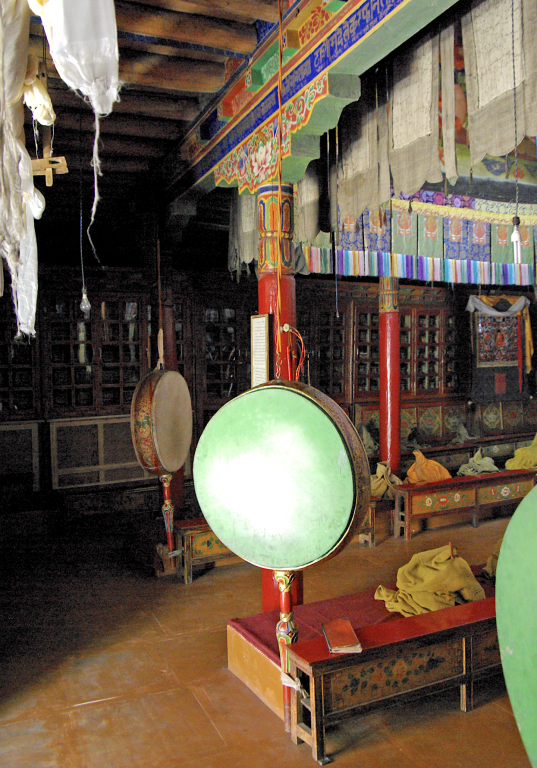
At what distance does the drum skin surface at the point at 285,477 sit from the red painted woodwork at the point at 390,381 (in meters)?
5.31

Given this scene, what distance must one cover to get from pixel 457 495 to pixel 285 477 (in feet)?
16.9

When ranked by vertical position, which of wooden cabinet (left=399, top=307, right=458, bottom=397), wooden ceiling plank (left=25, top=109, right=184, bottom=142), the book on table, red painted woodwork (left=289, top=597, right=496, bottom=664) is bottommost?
red painted woodwork (left=289, top=597, right=496, bottom=664)

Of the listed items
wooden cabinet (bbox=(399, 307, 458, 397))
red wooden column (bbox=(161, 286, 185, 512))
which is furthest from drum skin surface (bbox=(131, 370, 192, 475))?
wooden cabinet (bbox=(399, 307, 458, 397))

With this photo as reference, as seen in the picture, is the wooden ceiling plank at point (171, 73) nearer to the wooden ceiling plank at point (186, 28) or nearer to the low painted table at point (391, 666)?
the wooden ceiling plank at point (186, 28)

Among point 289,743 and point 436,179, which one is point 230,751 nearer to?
point 289,743

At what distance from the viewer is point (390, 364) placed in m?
7.15

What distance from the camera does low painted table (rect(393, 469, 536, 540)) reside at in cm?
623

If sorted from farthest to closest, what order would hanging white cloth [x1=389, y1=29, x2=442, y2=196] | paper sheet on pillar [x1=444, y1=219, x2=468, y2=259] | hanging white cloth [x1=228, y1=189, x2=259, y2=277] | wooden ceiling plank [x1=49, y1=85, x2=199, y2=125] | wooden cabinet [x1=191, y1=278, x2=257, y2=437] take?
wooden cabinet [x1=191, y1=278, x2=257, y2=437]
paper sheet on pillar [x1=444, y1=219, x2=468, y2=259]
hanging white cloth [x1=228, y1=189, x2=259, y2=277]
wooden ceiling plank [x1=49, y1=85, x2=199, y2=125]
hanging white cloth [x1=389, y1=29, x2=442, y2=196]

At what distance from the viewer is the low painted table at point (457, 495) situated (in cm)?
623

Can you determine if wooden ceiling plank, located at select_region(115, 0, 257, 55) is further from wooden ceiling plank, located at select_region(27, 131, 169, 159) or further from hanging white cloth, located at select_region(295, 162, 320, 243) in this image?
wooden ceiling plank, located at select_region(27, 131, 169, 159)

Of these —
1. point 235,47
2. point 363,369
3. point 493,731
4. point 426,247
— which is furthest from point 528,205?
point 493,731

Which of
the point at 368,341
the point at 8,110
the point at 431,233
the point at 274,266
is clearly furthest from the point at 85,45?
the point at 368,341

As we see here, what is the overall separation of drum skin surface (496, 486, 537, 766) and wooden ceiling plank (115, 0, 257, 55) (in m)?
3.12

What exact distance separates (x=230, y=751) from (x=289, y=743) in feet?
0.97
